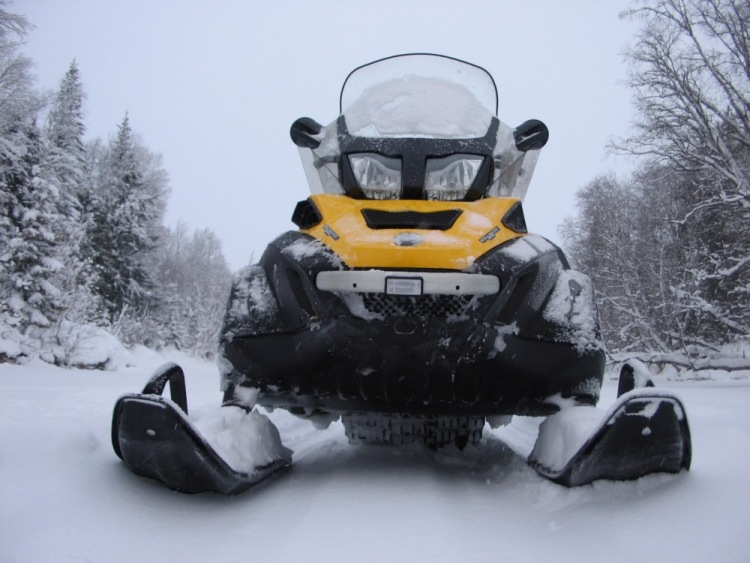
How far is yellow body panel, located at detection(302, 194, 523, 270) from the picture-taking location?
6.50 feet

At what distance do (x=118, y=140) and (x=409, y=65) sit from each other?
2755 cm

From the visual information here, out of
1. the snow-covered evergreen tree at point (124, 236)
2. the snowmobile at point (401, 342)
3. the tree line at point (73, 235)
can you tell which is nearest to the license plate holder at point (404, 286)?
the snowmobile at point (401, 342)

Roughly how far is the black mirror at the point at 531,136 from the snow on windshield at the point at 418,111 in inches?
6.9

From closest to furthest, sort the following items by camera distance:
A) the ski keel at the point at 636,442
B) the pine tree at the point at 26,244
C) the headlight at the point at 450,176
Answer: the ski keel at the point at 636,442 < the headlight at the point at 450,176 < the pine tree at the point at 26,244

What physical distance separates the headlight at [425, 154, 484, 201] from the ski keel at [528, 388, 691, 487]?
1222 millimetres

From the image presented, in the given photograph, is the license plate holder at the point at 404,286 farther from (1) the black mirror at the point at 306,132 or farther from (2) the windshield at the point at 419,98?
(1) the black mirror at the point at 306,132

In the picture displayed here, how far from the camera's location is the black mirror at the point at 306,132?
289cm

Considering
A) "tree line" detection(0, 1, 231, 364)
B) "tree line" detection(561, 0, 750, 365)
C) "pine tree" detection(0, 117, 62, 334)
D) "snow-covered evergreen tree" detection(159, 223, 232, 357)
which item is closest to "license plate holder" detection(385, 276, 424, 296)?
"tree line" detection(561, 0, 750, 365)

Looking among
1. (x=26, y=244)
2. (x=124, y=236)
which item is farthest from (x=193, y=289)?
(x=26, y=244)

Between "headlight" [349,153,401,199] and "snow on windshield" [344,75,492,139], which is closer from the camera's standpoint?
"headlight" [349,153,401,199]

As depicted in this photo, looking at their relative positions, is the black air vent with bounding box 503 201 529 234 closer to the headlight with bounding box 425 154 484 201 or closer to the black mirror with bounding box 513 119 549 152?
the headlight with bounding box 425 154 484 201

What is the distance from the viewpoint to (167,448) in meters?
1.70

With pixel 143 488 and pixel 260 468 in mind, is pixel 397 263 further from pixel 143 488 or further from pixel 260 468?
pixel 143 488

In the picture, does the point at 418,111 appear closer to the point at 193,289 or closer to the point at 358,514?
the point at 358,514
